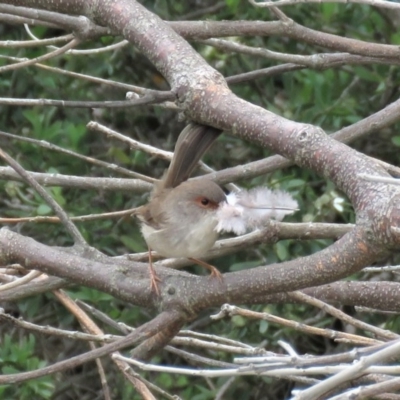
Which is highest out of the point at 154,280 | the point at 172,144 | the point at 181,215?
the point at 154,280

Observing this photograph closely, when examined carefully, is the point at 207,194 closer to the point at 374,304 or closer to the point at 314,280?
the point at 374,304

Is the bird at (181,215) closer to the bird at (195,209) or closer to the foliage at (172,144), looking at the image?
the bird at (195,209)

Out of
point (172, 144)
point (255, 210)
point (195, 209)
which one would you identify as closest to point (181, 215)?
point (195, 209)

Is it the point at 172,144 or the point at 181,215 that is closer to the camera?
the point at 181,215

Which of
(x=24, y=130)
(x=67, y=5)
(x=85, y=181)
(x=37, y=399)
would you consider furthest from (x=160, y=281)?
(x=24, y=130)

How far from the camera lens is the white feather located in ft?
8.20

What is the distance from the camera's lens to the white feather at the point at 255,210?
2.50m

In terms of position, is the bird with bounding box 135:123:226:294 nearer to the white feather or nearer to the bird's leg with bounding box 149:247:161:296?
the white feather

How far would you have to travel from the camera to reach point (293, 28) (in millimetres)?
2725

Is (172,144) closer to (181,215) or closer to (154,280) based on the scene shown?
(181,215)

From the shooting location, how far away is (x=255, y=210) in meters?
2.55

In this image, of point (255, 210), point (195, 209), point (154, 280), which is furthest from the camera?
point (195, 209)

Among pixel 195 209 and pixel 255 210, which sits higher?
pixel 255 210

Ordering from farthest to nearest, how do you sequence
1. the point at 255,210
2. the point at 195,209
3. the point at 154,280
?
the point at 195,209 → the point at 255,210 → the point at 154,280
